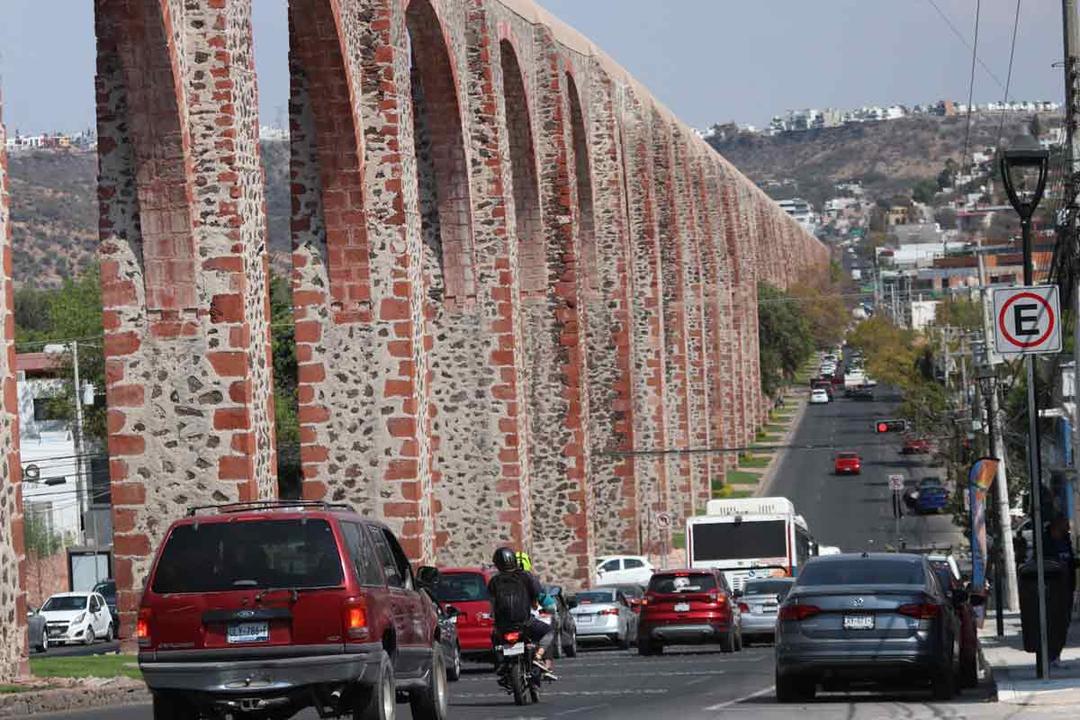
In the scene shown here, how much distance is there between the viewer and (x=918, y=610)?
19.8 metres

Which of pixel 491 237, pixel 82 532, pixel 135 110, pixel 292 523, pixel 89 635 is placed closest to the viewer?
pixel 292 523

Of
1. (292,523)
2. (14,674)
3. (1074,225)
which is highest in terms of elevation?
(1074,225)

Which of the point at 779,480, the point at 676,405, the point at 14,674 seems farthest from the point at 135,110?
the point at 779,480

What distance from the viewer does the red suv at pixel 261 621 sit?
616 inches

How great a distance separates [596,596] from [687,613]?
6.37 m

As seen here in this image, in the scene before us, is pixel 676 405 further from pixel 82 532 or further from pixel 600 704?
pixel 600 704

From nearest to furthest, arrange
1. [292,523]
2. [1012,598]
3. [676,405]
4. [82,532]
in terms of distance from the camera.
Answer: [292,523]
[1012,598]
[676,405]
[82,532]

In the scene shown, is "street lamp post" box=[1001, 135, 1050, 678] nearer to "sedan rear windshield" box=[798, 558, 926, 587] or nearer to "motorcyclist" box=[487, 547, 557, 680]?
"sedan rear windshield" box=[798, 558, 926, 587]

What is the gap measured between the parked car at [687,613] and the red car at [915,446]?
7158cm

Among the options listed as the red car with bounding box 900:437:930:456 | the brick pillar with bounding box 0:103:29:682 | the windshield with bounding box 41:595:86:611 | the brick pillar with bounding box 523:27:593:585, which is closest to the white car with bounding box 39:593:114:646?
the windshield with bounding box 41:595:86:611

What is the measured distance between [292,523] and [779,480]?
8431cm

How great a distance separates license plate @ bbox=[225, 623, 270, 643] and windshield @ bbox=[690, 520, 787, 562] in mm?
32939

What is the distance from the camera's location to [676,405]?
237 ft

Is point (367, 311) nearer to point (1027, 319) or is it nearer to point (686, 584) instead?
point (686, 584)
